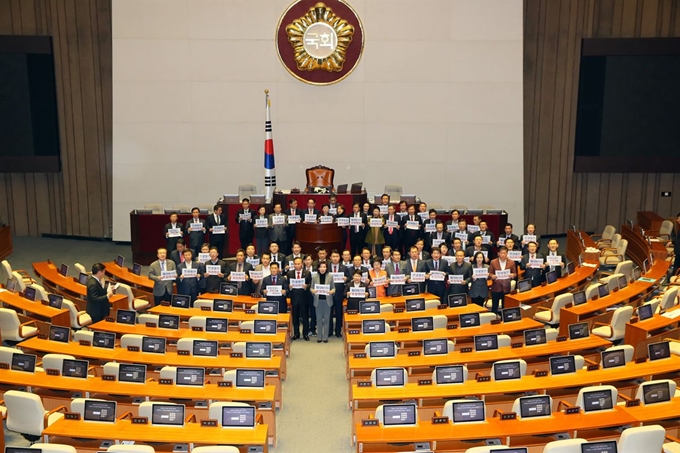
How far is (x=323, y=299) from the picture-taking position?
42.5ft

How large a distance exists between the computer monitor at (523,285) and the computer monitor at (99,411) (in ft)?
26.0

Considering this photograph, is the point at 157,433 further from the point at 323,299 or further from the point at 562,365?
the point at 323,299

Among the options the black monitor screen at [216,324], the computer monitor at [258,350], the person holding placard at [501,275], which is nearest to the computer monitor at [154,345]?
the black monitor screen at [216,324]

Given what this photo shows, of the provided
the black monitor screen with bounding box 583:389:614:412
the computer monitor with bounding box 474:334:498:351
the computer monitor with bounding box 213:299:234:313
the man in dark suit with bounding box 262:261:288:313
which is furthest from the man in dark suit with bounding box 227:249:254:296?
the black monitor screen with bounding box 583:389:614:412

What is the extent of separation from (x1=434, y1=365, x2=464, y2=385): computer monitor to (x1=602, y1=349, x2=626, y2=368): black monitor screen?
200 cm

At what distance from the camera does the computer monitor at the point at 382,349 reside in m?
10.2

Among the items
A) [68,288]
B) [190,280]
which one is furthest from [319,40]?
[68,288]

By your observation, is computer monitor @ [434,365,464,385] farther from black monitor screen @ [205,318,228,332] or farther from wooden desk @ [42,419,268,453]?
black monitor screen @ [205,318,228,332]

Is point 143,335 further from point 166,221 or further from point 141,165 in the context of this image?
point 141,165

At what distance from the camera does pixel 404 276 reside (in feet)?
43.7

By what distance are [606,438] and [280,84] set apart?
44.5 feet

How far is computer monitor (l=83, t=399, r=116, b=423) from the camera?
27.4 feet

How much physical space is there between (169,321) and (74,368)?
2049 mm

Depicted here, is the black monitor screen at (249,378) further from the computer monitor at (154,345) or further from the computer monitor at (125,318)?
the computer monitor at (125,318)
